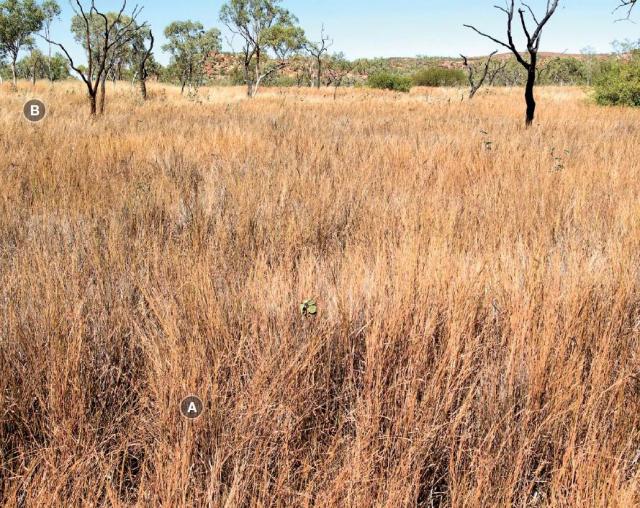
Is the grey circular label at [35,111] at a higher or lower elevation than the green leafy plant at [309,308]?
higher

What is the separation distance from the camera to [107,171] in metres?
4.85

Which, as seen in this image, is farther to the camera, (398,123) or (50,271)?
(398,123)

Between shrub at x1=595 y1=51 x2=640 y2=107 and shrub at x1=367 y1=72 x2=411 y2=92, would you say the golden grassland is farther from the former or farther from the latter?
shrub at x1=367 y1=72 x2=411 y2=92

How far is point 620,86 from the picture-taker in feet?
53.5

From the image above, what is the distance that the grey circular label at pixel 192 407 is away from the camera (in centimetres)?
135

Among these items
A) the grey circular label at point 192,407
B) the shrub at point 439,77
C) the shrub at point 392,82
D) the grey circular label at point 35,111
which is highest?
the shrub at point 439,77

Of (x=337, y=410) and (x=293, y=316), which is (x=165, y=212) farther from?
(x=337, y=410)

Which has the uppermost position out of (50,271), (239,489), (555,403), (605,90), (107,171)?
(605,90)

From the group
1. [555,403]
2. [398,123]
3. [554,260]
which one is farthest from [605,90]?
[555,403]

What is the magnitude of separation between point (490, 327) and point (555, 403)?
49cm

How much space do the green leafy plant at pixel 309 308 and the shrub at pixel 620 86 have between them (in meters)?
18.9

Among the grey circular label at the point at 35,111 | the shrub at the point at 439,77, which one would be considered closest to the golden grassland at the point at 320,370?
the grey circular label at the point at 35,111

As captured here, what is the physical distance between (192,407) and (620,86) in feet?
66.2

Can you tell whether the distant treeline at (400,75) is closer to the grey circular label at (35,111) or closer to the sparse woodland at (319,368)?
the grey circular label at (35,111)
